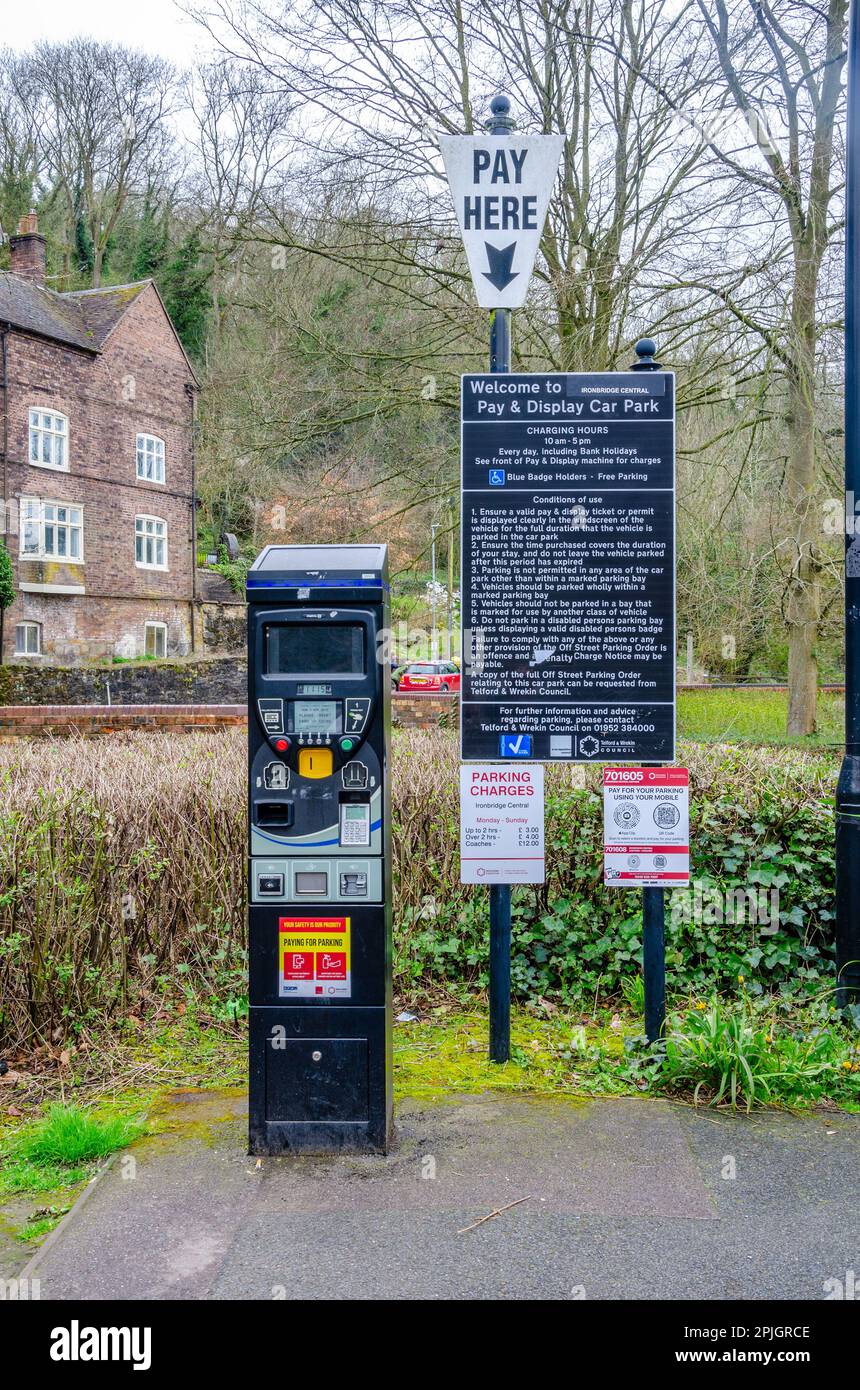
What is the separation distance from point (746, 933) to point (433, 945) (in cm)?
167

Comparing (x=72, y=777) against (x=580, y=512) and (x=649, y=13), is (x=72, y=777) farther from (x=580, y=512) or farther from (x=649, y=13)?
(x=649, y=13)

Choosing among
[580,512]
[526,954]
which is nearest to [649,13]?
[580,512]

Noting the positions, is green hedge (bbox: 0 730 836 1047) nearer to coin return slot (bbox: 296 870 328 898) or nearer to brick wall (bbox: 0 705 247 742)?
coin return slot (bbox: 296 870 328 898)

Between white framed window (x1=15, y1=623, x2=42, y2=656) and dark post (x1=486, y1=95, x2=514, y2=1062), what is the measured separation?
25722 mm

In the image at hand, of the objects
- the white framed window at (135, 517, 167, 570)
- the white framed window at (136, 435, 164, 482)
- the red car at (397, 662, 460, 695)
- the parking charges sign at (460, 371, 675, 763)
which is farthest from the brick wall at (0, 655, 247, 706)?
the parking charges sign at (460, 371, 675, 763)

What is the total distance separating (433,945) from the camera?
5.78 metres

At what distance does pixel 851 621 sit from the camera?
16.8 ft

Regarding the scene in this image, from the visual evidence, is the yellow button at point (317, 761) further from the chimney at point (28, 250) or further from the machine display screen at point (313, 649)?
the chimney at point (28, 250)

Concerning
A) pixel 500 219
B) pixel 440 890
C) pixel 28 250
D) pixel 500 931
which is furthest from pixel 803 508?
pixel 28 250

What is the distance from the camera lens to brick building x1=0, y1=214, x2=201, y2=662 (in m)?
28.4

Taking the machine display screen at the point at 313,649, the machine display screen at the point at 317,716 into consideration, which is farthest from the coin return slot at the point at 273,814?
the machine display screen at the point at 313,649

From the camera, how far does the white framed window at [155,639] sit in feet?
108

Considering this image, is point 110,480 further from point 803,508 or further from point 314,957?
point 314,957

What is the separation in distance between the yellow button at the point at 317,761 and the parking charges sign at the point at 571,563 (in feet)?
3.13
